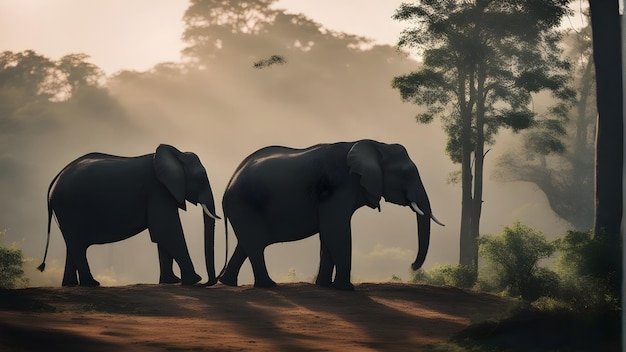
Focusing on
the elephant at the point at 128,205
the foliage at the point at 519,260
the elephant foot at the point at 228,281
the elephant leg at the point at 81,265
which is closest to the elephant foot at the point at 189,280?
the elephant at the point at 128,205

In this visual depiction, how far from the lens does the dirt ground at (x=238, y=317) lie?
11.1 meters

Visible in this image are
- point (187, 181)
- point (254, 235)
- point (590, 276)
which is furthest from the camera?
point (187, 181)

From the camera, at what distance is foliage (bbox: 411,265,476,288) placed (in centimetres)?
2284

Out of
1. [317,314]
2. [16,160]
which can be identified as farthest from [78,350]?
[16,160]

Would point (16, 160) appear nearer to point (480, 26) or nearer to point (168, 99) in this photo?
point (168, 99)

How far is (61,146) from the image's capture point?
52.8m

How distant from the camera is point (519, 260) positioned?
19.3m

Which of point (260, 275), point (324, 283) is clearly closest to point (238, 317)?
point (260, 275)

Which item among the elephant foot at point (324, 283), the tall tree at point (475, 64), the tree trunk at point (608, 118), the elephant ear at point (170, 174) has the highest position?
the tall tree at point (475, 64)

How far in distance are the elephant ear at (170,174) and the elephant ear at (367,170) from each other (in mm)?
3067

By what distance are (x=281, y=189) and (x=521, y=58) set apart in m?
12.5

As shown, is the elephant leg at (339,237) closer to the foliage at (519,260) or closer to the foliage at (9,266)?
the foliage at (519,260)

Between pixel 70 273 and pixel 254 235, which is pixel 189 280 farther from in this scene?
pixel 70 273

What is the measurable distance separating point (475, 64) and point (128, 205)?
1225 cm
